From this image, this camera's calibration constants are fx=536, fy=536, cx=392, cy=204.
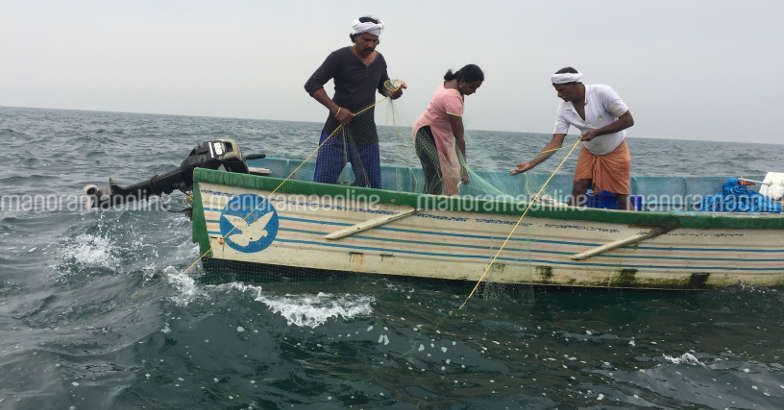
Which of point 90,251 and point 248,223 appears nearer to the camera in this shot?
point 248,223

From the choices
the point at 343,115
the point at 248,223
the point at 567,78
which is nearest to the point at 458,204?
the point at 343,115

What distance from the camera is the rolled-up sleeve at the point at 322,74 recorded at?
4.52 metres

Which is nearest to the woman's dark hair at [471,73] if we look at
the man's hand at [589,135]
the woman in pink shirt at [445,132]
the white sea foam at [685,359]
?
the woman in pink shirt at [445,132]

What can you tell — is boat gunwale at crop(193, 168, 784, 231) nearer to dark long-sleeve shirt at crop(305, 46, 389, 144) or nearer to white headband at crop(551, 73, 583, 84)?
dark long-sleeve shirt at crop(305, 46, 389, 144)

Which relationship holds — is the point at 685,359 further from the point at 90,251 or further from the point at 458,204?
the point at 90,251

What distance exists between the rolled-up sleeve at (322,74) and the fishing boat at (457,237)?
703 millimetres

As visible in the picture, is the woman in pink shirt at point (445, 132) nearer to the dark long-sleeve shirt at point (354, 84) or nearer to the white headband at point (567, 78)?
the dark long-sleeve shirt at point (354, 84)

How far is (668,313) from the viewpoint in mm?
4805

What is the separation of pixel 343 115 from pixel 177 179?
5.40 ft

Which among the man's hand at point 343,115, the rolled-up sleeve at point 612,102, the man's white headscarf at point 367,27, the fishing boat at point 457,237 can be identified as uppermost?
the man's white headscarf at point 367,27

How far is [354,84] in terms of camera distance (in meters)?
4.73

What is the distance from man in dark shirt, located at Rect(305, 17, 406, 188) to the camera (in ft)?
14.9

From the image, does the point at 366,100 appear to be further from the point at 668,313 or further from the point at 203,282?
the point at 668,313

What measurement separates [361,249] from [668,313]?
2810 mm
